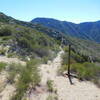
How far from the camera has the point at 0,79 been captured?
13383mm

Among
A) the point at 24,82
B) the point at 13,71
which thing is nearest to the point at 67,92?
the point at 24,82

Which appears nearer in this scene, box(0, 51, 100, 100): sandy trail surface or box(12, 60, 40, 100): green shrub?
box(12, 60, 40, 100): green shrub

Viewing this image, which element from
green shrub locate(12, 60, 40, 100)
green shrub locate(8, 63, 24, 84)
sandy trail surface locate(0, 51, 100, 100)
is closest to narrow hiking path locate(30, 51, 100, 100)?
sandy trail surface locate(0, 51, 100, 100)

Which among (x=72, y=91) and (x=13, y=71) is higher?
(x=13, y=71)

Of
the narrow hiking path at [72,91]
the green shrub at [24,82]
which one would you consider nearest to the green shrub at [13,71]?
the green shrub at [24,82]

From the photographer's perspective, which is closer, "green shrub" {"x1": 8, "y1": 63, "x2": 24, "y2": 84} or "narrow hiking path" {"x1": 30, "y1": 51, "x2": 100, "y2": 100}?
"narrow hiking path" {"x1": 30, "y1": 51, "x2": 100, "y2": 100}

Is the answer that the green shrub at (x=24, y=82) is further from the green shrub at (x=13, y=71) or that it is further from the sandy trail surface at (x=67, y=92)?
the green shrub at (x=13, y=71)

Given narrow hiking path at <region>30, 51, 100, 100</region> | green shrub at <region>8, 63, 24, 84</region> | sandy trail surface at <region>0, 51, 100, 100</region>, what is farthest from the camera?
green shrub at <region>8, 63, 24, 84</region>

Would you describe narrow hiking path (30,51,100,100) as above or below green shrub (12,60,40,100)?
below

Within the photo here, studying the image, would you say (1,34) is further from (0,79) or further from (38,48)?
(0,79)

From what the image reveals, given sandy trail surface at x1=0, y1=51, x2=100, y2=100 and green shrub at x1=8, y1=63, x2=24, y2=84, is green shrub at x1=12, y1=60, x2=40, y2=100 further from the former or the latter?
green shrub at x1=8, y1=63, x2=24, y2=84

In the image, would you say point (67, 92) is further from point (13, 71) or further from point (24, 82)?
point (13, 71)

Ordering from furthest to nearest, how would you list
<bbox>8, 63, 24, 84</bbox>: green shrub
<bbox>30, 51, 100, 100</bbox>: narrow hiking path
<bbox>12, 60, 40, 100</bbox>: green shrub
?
1. <bbox>8, 63, 24, 84</bbox>: green shrub
2. <bbox>30, 51, 100, 100</bbox>: narrow hiking path
3. <bbox>12, 60, 40, 100</bbox>: green shrub

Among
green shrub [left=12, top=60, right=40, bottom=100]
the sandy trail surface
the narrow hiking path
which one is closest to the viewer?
green shrub [left=12, top=60, right=40, bottom=100]
